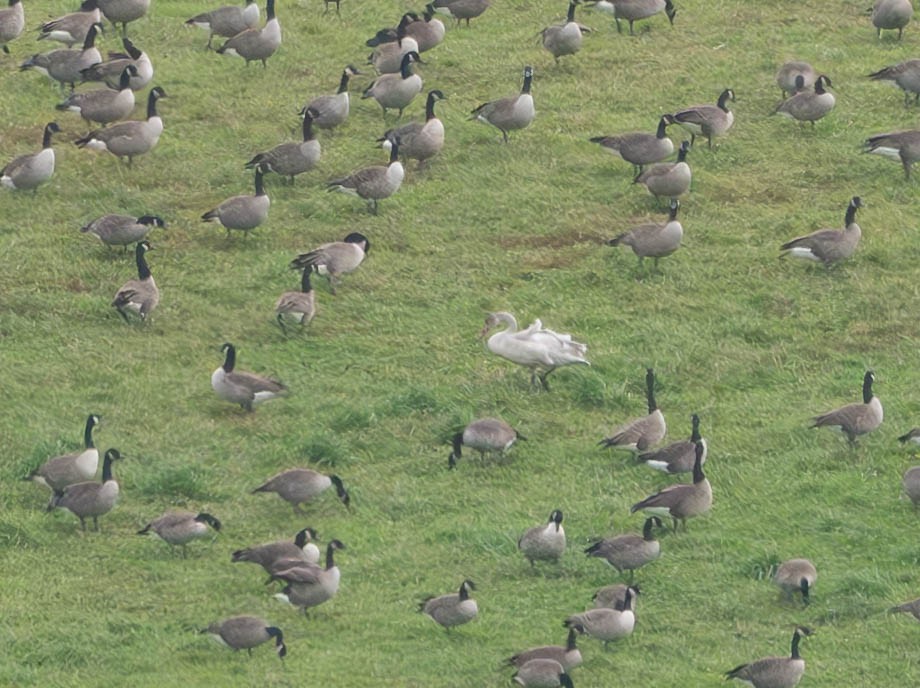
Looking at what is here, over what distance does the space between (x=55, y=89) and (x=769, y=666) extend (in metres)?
18.2

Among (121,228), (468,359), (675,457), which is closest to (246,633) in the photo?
(675,457)

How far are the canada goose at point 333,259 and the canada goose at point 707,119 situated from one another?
19.6ft

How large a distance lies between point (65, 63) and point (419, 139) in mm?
5744

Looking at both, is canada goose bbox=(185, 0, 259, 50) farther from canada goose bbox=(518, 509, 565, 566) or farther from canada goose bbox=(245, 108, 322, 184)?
canada goose bbox=(518, 509, 565, 566)

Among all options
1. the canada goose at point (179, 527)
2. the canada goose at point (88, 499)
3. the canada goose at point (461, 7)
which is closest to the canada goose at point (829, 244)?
the canada goose at point (461, 7)

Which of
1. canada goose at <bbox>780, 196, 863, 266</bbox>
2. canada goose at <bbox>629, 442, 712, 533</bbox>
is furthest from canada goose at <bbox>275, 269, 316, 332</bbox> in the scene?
canada goose at <bbox>780, 196, 863, 266</bbox>

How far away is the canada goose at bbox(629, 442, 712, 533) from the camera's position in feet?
74.0

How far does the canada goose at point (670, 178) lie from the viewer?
99.0ft

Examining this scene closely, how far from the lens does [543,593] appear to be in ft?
70.6

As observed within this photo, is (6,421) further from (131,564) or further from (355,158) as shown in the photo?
(355,158)

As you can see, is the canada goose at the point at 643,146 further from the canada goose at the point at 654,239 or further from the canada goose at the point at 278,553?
the canada goose at the point at 278,553

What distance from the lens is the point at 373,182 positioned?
1181 inches

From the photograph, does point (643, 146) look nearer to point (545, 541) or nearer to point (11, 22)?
point (11, 22)

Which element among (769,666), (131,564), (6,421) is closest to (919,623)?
(769,666)
